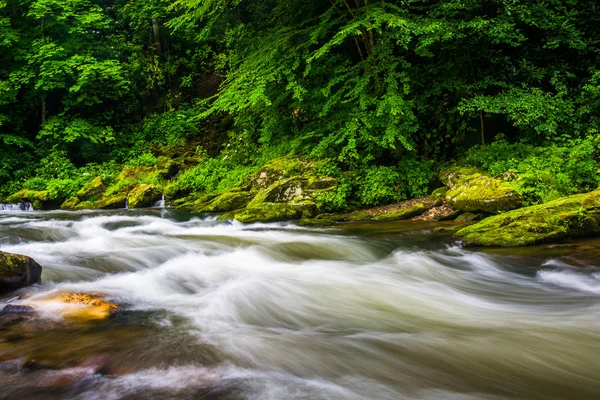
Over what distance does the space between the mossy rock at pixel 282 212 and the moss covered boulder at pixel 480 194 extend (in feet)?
9.66

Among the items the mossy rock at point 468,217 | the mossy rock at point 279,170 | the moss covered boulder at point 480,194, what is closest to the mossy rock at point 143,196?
the mossy rock at point 279,170

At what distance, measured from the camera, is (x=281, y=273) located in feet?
17.5

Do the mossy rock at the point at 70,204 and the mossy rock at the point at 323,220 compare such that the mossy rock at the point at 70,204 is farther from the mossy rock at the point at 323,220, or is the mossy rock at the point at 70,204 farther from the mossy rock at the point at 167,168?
the mossy rock at the point at 323,220

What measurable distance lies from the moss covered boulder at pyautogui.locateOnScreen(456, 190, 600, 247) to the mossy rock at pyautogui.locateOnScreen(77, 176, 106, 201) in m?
13.6

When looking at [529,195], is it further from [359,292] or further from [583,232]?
[359,292]

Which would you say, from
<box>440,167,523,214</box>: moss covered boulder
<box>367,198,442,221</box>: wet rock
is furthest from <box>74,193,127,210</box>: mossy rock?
<box>440,167,523,214</box>: moss covered boulder

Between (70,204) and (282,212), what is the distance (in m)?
9.71

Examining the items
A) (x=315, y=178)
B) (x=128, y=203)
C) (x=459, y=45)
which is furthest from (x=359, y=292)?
(x=128, y=203)

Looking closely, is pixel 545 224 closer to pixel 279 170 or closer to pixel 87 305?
pixel 87 305

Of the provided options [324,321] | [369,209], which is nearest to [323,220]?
[369,209]

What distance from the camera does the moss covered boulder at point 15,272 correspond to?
12.7 ft

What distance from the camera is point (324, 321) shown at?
12.1ft

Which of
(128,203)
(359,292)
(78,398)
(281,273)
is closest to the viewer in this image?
(78,398)

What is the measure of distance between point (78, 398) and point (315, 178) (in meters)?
7.58
